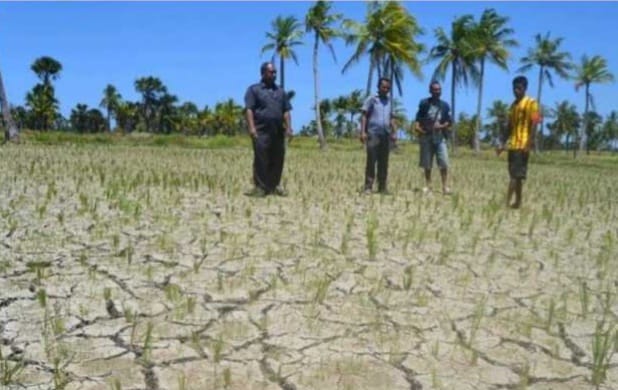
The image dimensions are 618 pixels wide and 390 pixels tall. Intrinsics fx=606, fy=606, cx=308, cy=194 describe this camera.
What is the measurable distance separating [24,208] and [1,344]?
3.69 m

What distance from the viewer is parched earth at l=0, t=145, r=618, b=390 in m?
2.73

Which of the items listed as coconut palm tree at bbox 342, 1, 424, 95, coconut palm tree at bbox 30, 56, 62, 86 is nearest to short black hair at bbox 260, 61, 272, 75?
coconut palm tree at bbox 342, 1, 424, 95

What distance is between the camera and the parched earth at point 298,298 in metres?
2.73

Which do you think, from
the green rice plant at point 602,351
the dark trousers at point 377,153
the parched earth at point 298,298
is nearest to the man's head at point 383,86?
the dark trousers at point 377,153

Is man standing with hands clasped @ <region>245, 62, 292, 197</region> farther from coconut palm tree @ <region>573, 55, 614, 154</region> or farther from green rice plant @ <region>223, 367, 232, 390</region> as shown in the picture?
coconut palm tree @ <region>573, 55, 614, 154</region>

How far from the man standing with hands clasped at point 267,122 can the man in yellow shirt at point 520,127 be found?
2.62 m

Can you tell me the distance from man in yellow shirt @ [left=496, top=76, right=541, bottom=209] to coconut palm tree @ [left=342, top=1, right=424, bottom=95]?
78.0 ft

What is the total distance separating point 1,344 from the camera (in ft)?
9.20

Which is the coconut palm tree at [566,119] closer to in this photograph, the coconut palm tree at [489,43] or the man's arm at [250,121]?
the coconut palm tree at [489,43]

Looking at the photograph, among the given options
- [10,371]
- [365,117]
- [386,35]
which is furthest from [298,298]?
[386,35]

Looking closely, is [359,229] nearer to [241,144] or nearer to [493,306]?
[493,306]

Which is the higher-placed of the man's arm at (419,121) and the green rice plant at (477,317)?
the man's arm at (419,121)

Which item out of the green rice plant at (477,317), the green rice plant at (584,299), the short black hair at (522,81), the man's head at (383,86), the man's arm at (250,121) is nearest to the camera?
the green rice plant at (477,317)

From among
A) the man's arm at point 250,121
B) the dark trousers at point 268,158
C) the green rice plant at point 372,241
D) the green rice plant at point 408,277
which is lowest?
the green rice plant at point 408,277
